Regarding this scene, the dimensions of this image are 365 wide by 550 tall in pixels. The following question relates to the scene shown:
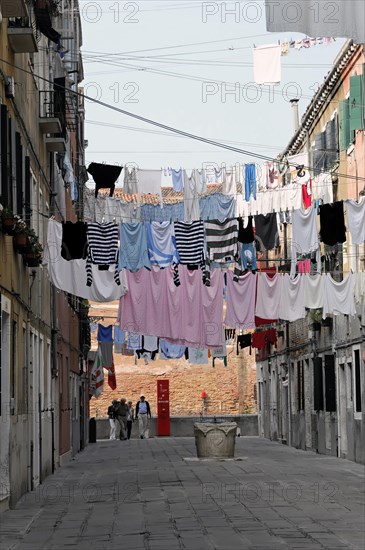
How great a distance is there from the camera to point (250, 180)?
31781 millimetres

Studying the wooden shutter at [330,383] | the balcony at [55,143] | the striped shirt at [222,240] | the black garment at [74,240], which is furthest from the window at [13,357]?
the wooden shutter at [330,383]

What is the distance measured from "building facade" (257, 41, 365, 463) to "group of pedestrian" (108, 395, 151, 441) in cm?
731

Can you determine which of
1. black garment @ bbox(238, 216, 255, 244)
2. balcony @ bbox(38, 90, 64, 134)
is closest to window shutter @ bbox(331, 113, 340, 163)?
black garment @ bbox(238, 216, 255, 244)

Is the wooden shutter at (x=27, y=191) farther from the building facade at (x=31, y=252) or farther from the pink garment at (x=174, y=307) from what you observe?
the pink garment at (x=174, y=307)

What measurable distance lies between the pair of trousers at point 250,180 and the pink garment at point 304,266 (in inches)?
200

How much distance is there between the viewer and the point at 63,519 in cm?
1734

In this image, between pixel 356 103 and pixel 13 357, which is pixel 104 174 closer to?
pixel 13 357

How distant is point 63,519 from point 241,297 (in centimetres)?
1225

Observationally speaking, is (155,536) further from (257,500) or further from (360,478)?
(360,478)

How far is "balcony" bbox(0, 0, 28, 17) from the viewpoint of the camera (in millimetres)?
16953

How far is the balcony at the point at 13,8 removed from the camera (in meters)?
17.0

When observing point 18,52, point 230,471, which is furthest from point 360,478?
point 18,52

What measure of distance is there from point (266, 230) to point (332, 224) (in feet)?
→ 14.4

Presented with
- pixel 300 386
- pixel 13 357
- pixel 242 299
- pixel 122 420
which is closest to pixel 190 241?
pixel 242 299
